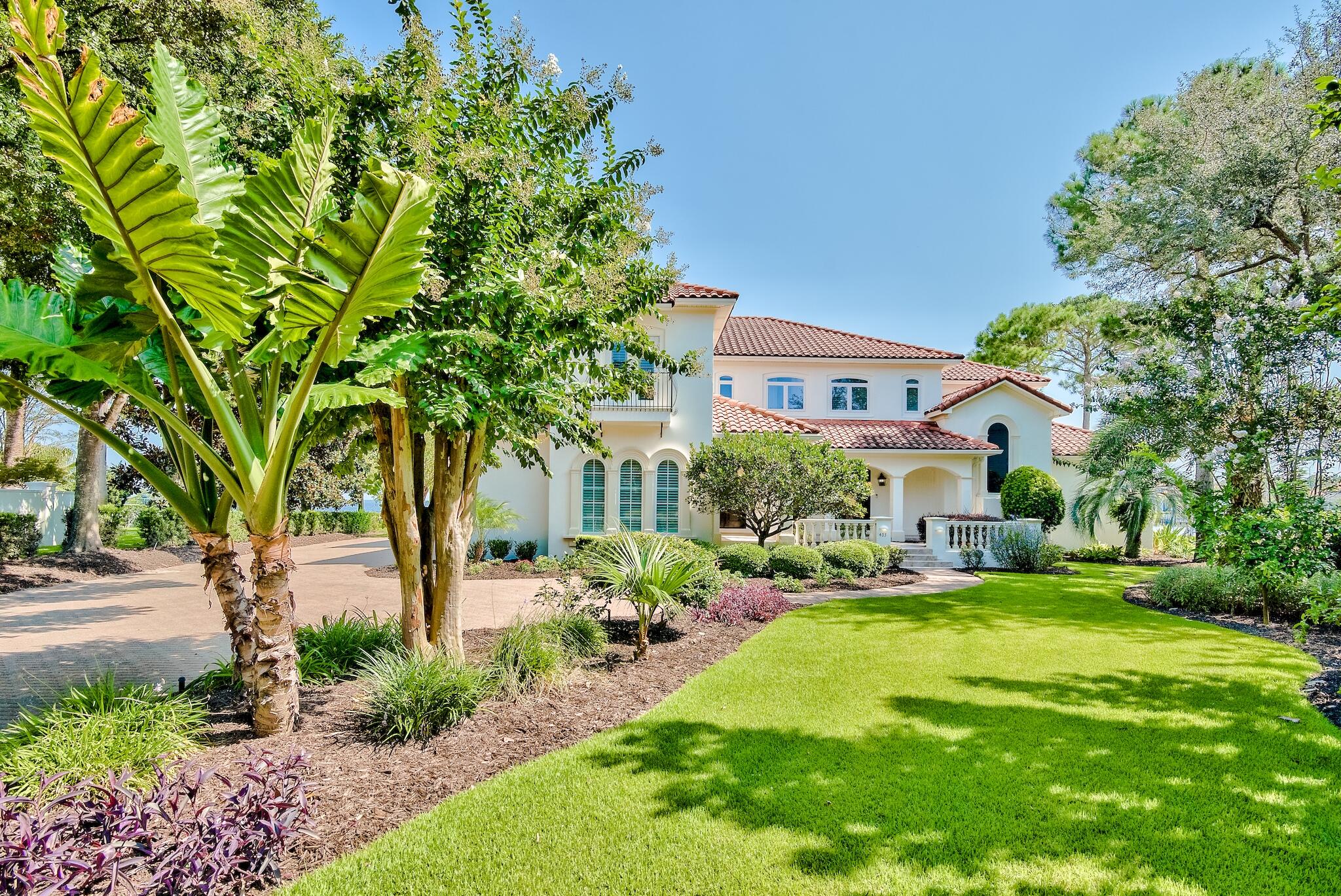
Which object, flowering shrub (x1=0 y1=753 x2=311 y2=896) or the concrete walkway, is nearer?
flowering shrub (x1=0 y1=753 x2=311 y2=896)

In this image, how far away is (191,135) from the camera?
3.92 m

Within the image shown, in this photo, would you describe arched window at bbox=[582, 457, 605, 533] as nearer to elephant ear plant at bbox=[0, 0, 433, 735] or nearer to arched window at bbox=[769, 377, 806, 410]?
arched window at bbox=[769, 377, 806, 410]

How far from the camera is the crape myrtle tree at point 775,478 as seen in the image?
52.0 ft

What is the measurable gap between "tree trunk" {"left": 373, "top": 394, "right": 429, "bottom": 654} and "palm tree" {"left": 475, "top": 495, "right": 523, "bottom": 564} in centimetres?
985

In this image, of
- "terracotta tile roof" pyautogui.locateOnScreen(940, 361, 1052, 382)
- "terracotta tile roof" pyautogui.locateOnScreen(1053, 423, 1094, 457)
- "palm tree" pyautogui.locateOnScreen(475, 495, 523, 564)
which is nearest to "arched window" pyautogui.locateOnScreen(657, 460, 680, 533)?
"palm tree" pyautogui.locateOnScreen(475, 495, 523, 564)

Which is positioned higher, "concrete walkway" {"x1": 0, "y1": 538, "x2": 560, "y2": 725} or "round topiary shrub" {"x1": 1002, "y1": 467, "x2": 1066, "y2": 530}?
"round topiary shrub" {"x1": 1002, "y1": 467, "x2": 1066, "y2": 530}

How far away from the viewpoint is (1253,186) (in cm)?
1363

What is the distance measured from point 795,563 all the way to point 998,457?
50.3 ft

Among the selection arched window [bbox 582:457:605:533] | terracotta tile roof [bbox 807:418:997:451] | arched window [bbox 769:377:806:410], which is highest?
arched window [bbox 769:377:806:410]

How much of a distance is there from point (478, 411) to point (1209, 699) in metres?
8.77

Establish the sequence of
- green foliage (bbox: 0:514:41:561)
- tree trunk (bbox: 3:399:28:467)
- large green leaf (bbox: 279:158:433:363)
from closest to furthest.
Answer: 1. large green leaf (bbox: 279:158:433:363)
2. green foliage (bbox: 0:514:41:561)
3. tree trunk (bbox: 3:399:28:467)

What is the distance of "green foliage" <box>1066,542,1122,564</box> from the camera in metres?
21.9

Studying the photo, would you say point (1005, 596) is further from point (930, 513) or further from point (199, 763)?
point (199, 763)

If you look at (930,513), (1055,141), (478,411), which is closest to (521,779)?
(478,411)
